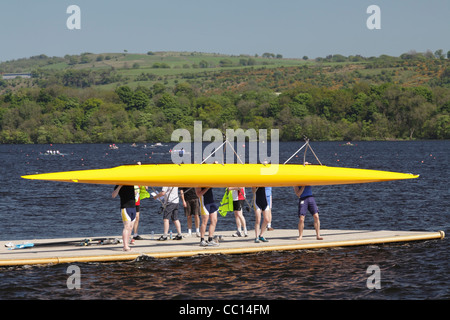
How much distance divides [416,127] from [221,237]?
154m

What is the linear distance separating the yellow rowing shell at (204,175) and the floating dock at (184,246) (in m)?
1.84

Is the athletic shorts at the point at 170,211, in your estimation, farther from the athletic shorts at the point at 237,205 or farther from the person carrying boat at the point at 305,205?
the person carrying boat at the point at 305,205

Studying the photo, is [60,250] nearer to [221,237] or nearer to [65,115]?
[221,237]

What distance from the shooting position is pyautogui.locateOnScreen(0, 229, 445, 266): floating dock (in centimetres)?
1855

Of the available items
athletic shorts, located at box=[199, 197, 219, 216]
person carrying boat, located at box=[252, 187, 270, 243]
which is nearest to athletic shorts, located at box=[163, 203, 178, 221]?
athletic shorts, located at box=[199, 197, 219, 216]

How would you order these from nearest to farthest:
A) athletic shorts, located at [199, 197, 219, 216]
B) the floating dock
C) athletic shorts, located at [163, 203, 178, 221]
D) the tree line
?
the floating dock, athletic shorts, located at [199, 197, 219, 216], athletic shorts, located at [163, 203, 178, 221], the tree line

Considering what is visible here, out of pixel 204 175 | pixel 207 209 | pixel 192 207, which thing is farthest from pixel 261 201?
pixel 192 207

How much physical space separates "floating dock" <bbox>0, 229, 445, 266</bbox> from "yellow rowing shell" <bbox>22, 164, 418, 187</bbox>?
6.03 feet

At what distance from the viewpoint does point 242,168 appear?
21.6 m

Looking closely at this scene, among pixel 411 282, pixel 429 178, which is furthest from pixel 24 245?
pixel 429 178

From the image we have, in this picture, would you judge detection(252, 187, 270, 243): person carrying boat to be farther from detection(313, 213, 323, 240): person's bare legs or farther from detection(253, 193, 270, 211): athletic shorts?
detection(313, 213, 323, 240): person's bare legs

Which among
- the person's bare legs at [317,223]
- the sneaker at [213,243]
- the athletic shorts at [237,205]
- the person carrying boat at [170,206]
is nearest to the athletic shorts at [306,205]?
the person's bare legs at [317,223]

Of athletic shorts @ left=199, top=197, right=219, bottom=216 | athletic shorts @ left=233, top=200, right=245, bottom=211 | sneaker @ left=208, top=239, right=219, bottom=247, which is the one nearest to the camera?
athletic shorts @ left=199, top=197, right=219, bottom=216

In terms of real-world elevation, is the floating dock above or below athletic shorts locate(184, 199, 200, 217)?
below
